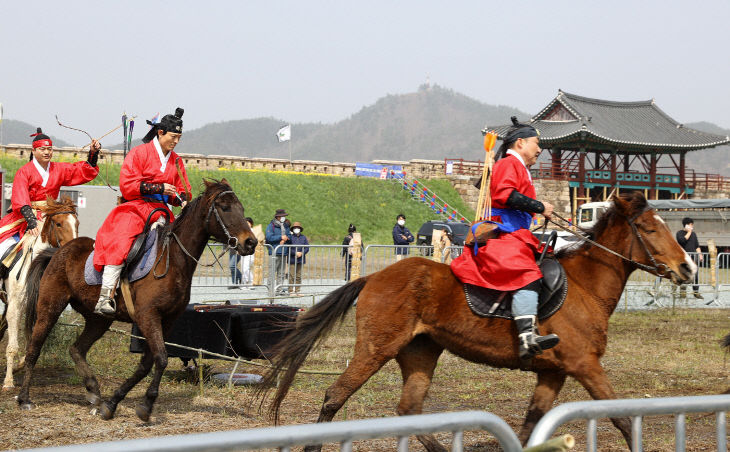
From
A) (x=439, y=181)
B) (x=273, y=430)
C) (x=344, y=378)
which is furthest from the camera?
(x=439, y=181)

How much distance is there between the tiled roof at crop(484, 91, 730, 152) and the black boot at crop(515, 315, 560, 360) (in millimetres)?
43135

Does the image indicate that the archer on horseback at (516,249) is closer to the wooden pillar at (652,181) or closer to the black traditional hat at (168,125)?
the black traditional hat at (168,125)

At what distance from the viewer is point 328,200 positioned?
143ft

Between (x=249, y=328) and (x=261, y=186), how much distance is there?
34.7 metres

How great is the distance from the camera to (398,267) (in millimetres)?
5684

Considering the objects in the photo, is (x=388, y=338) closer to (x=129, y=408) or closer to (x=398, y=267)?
(x=398, y=267)

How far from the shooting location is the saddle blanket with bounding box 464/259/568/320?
5621mm

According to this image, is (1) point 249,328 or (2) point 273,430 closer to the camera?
(2) point 273,430

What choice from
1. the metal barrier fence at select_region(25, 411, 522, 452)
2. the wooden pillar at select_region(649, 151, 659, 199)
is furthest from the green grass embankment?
the metal barrier fence at select_region(25, 411, 522, 452)

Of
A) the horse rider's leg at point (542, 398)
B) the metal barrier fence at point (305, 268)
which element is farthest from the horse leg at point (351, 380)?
the metal barrier fence at point (305, 268)

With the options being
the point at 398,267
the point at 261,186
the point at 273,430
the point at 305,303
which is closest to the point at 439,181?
the point at 261,186

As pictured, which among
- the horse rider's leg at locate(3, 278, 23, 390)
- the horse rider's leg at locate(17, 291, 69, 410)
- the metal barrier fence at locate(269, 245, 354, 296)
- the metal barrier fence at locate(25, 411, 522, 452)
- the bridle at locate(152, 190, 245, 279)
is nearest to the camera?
the metal barrier fence at locate(25, 411, 522, 452)

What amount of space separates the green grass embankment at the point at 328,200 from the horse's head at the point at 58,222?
94.7ft

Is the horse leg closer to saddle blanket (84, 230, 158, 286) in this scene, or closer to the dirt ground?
the dirt ground
